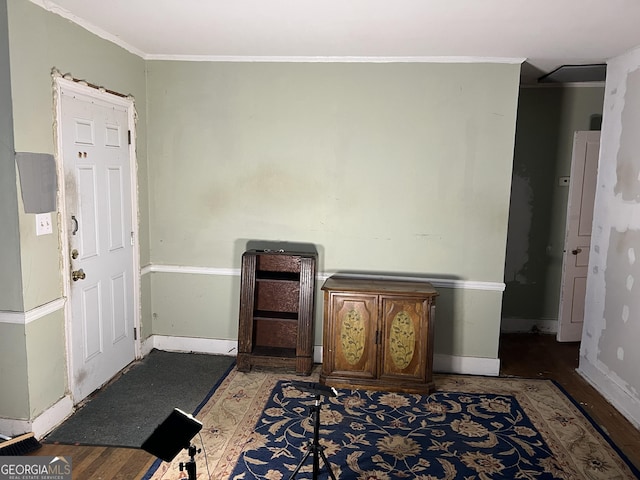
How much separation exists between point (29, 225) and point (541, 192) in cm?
456

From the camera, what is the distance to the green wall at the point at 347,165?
389 centimetres

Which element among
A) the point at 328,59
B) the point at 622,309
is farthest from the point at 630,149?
the point at 328,59

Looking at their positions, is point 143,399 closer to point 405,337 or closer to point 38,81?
point 405,337

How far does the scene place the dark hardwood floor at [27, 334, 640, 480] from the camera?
2691mm

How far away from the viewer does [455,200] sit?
3965mm

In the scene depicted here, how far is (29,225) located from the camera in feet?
9.16

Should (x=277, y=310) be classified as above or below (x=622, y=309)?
below

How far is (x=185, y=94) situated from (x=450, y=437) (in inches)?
131

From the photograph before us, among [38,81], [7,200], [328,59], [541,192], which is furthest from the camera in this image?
[541,192]

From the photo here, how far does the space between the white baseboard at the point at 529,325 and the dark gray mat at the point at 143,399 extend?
2.95 meters

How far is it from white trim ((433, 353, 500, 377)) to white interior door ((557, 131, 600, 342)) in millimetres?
1228

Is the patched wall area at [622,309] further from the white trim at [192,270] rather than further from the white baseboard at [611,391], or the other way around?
the white trim at [192,270]

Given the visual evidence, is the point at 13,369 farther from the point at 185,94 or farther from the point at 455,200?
the point at 455,200

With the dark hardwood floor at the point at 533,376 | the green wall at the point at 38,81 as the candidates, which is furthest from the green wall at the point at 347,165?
the green wall at the point at 38,81
